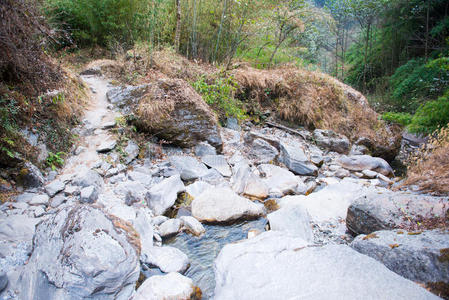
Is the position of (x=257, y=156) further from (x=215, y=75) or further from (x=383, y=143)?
(x=383, y=143)

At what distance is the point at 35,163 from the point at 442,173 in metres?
5.85

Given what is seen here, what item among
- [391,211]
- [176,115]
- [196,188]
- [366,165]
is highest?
[176,115]

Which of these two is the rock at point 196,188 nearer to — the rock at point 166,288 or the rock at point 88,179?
the rock at point 88,179

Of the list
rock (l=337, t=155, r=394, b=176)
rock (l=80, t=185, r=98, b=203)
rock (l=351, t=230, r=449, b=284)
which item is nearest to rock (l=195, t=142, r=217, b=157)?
rock (l=80, t=185, r=98, b=203)

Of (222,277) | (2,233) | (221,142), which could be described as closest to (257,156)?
(221,142)

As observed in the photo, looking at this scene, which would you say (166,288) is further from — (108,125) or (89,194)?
(108,125)

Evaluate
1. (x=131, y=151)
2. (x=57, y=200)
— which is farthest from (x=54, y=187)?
(x=131, y=151)

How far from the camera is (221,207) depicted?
356 cm

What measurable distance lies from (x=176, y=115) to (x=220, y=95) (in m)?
1.67

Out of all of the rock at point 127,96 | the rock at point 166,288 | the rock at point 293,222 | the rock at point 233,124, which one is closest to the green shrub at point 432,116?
the rock at point 293,222

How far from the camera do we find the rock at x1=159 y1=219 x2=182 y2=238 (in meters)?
3.11

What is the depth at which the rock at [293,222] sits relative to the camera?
3178 mm

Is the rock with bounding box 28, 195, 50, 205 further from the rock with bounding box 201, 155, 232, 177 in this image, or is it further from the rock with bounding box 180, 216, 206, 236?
the rock with bounding box 201, 155, 232, 177

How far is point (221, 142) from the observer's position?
18.0 feet
